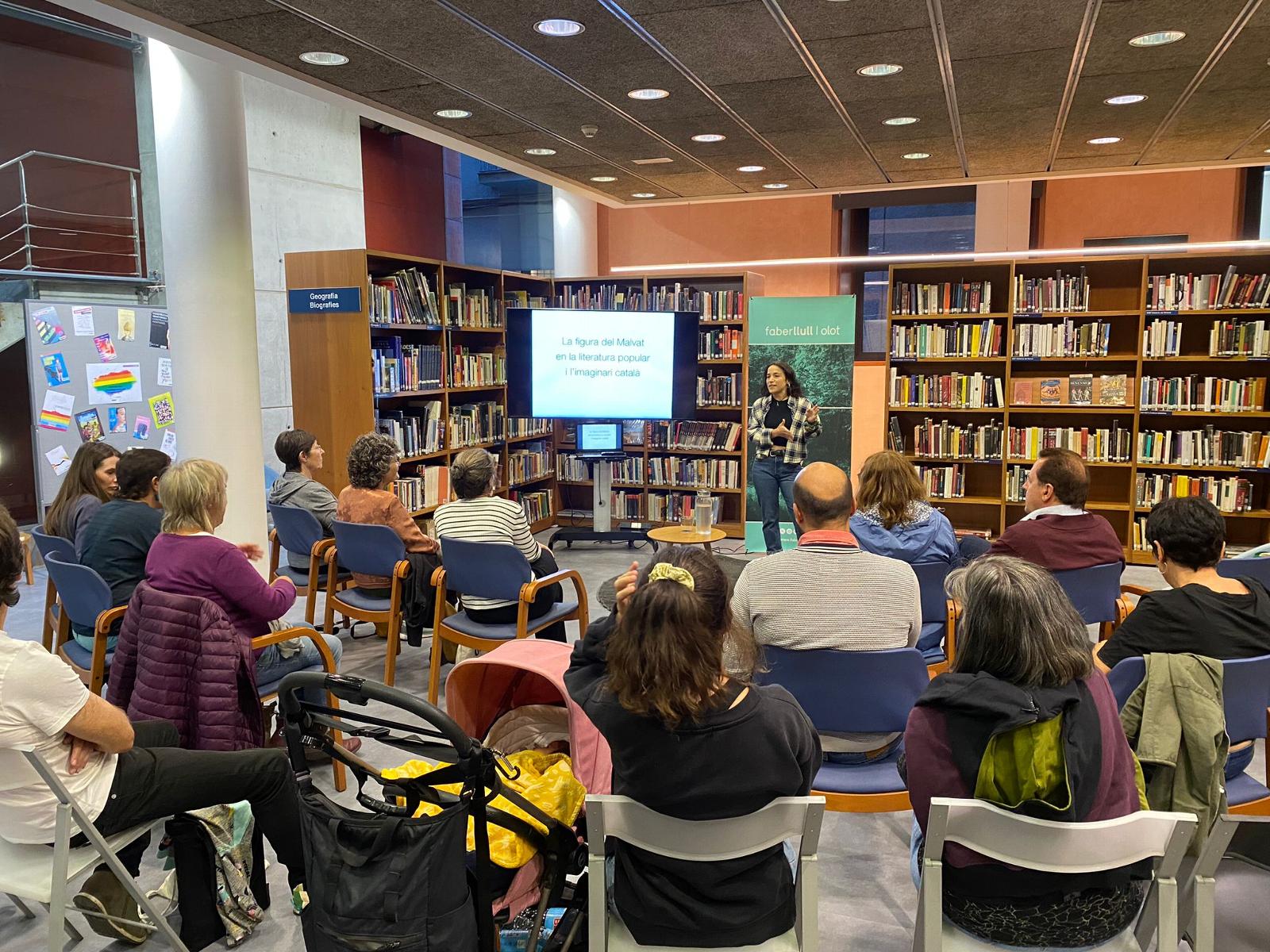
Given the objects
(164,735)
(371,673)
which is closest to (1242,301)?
(371,673)

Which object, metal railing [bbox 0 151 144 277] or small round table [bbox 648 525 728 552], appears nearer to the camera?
small round table [bbox 648 525 728 552]

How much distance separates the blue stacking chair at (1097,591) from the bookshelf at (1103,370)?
3439mm

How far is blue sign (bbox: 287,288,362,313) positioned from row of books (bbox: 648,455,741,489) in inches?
123

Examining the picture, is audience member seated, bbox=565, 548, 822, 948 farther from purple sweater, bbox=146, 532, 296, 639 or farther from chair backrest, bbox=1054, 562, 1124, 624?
chair backrest, bbox=1054, 562, 1124, 624

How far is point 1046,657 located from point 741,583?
39.5 inches

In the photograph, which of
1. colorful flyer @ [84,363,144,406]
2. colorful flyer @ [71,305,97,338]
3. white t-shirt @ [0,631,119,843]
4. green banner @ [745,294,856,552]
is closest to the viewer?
white t-shirt @ [0,631,119,843]

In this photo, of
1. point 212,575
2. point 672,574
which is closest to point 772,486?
point 212,575

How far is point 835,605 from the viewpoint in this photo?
2447mm

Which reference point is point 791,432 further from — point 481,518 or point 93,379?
point 93,379

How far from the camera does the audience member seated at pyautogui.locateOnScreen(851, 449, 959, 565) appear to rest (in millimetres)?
3652

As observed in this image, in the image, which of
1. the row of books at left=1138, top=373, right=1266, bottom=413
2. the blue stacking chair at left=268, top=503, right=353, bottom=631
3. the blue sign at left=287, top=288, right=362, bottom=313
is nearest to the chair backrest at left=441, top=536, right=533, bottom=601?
the blue stacking chair at left=268, top=503, right=353, bottom=631

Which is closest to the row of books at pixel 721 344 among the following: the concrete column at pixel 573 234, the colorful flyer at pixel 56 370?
the concrete column at pixel 573 234

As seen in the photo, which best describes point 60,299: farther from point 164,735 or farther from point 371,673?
point 164,735

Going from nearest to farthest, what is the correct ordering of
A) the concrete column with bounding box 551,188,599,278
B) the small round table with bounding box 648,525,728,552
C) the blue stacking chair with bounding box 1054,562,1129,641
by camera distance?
the blue stacking chair with bounding box 1054,562,1129,641
the small round table with bounding box 648,525,728,552
the concrete column with bounding box 551,188,599,278
